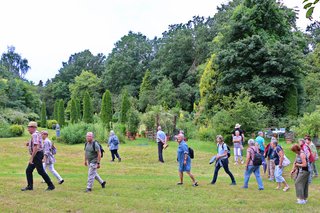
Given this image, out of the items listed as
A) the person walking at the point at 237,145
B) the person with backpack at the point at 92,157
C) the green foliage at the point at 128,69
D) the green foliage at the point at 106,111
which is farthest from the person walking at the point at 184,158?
the green foliage at the point at 128,69

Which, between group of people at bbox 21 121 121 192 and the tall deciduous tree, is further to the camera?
the tall deciduous tree

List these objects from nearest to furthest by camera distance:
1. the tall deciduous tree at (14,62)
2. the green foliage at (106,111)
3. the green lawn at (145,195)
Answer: the green lawn at (145,195), the green foliage at (106,111), the tall deciduous tree at (14,62)

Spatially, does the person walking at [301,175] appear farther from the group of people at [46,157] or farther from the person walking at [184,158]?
the group of people at [46,157]

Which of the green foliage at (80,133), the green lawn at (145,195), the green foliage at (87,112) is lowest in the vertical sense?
the green lawn at (145,195)

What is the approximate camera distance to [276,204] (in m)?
9.55

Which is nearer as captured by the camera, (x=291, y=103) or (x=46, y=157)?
(x=46, y=157)

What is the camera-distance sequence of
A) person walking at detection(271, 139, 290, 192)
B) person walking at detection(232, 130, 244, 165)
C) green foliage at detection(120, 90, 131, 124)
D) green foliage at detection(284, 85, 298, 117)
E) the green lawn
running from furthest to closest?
green foliage at detection(120, 90, 131, 124), green foliage at detection(284, 85, 298, 117), person walking at detection(232, 130, 244, 165), person walking at detection(271, 139, 290, 192), the green lawn

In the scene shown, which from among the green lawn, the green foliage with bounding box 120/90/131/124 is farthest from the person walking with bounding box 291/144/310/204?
the green foliage with bounding box 120/90/131/124

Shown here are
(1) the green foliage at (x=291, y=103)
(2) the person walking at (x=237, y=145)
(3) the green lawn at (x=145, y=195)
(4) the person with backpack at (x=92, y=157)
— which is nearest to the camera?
(3) the green lawn at (x=145, y=195)

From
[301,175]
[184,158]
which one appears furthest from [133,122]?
[301,175]

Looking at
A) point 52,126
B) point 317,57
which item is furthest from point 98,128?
point 317,57

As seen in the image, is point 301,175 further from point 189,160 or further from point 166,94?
point 166,94

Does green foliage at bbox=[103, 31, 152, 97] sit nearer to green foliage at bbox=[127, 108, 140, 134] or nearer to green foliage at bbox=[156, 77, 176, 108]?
green foliage at bbox=[156, 77, 176, 108]

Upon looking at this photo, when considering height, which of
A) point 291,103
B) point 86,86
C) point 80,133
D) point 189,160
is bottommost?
point 189,160
